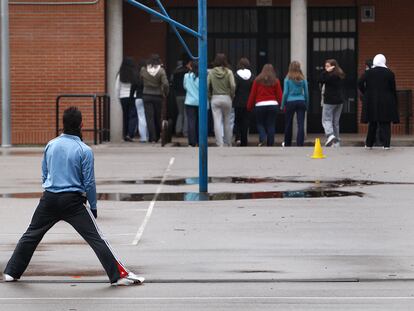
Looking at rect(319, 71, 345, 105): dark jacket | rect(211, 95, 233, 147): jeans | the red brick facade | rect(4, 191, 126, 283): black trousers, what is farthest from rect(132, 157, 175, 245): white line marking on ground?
the red brick facade

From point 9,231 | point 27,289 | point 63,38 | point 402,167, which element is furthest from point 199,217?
point 63,38

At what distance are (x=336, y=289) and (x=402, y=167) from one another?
396 inches

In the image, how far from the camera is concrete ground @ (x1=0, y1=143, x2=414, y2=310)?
959 centimetres

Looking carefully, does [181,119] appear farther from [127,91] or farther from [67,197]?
[67,197]

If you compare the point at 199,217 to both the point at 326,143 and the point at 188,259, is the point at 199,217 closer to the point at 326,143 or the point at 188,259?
the point at 188,259

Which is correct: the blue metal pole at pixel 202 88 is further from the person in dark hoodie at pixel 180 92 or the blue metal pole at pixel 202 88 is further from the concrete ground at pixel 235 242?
the person in dark hoodie at pixel 180 92

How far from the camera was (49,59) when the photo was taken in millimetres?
26828

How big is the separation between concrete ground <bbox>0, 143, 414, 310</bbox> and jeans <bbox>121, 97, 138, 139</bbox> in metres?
5.72

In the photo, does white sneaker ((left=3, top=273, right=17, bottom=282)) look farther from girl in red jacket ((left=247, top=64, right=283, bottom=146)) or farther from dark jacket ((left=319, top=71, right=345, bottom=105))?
dark jacket ((left=319, top=71, right=345, bottom=105))

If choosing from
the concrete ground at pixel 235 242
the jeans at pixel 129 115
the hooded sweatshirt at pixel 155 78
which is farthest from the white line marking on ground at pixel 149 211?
the jeans at pixel 129 115

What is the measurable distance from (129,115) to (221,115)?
2.44m

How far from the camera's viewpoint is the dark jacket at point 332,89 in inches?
957

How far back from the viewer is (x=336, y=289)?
9875 millimetres

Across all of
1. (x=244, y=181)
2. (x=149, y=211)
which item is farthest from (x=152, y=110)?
(x=149, y=211)
